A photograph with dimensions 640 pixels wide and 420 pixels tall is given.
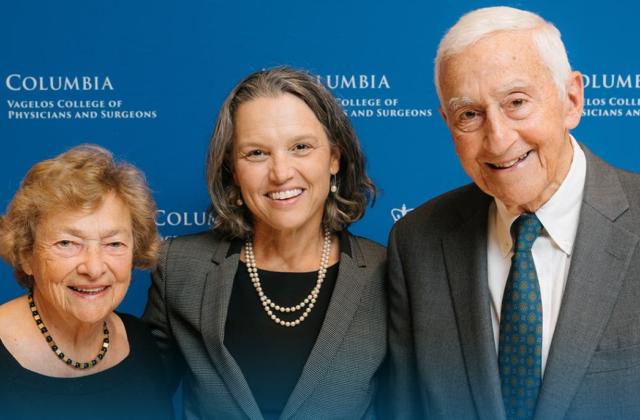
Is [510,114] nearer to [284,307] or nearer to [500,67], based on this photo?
[500,67]

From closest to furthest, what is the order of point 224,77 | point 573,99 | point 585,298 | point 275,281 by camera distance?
point 585,298, point 573,99, point 275,281, point 224,77

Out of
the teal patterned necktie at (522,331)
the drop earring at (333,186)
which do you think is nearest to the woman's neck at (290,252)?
the drop earring at (333,186)

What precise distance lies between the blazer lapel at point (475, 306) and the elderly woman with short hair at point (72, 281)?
0.68 m

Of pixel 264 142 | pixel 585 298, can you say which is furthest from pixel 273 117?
pixel 585 298

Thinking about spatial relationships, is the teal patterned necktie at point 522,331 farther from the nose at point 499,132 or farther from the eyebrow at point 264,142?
the eyebrow at point 264,142

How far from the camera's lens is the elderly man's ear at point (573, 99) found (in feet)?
5.43

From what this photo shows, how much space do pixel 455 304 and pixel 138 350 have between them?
730 mm

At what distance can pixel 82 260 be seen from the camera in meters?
1.71

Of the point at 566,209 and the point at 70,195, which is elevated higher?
the point at 70,195

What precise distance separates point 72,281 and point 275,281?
51 centimetres

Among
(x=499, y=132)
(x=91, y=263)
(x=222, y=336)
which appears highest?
(x=499, y=132)

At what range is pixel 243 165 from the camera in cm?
197

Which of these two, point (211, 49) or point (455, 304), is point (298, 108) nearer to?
point (455, 304)

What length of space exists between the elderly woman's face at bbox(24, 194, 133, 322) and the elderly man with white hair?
0.66 metres
